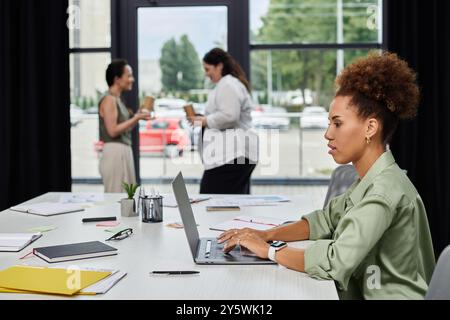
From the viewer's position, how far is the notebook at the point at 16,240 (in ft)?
7.07

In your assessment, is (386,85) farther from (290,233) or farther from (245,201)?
(245,201)

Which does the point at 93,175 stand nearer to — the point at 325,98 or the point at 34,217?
the point at 325,98

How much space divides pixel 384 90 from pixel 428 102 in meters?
Answer: 3.14

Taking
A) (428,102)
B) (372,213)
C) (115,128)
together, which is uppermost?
(428,102)

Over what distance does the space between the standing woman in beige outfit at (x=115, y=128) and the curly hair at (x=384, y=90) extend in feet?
9.27

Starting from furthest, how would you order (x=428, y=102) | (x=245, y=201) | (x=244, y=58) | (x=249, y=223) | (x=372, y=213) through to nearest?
1. (x=244, y=58)
2. (x=428, y=102)
3. (x=245, y=201)
4. (x=249, y=223)
5. (x=372, y=213)

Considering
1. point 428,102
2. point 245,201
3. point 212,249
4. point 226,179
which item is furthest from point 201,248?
point 428,102

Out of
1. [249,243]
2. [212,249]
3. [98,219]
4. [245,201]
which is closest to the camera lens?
[249,243]

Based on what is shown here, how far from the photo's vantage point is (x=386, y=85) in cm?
189

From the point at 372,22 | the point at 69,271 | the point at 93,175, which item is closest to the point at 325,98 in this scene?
the point at 372,22

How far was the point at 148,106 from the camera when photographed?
15.1 feet

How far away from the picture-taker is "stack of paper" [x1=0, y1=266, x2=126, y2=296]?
1655 millimetres

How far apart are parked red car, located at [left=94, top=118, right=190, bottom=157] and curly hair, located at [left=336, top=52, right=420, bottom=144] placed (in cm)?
333
